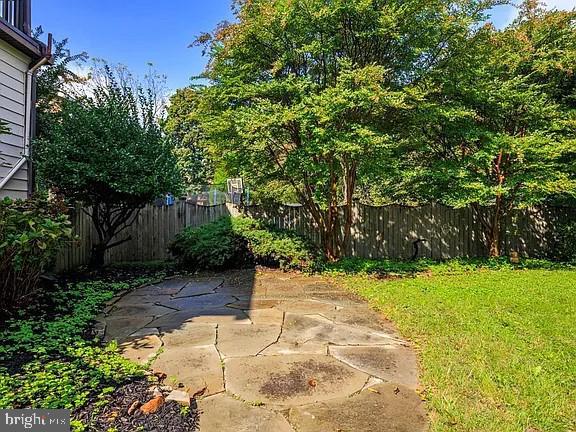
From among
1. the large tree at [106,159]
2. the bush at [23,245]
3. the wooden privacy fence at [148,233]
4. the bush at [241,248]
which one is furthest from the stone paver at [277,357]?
the wooden privacy fence at [148,233]

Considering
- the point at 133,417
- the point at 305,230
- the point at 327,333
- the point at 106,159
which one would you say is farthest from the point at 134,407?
the point at 305,230

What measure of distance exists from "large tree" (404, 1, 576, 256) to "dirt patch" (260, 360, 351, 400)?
5014mm

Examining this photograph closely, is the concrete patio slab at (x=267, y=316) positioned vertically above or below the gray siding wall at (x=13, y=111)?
below

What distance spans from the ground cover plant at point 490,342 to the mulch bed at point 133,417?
A: 133 centimetres

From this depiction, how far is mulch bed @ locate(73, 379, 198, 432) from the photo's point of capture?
1.96m

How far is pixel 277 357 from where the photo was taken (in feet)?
9.83

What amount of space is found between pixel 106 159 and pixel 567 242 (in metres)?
9.85

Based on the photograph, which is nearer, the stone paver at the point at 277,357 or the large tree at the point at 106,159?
the stone paver at the point at 277,357

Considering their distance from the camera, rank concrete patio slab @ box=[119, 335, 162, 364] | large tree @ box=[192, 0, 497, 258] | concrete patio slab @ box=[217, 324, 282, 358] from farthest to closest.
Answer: large tree @ box=[192, 0, 497, 258], concrete patio slab @ box=[217, 324, 282, 358], concrete patio slab @ box=[119, 335, 162, 364]

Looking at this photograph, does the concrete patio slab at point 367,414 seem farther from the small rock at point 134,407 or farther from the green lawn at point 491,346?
the small rock at point 134,407

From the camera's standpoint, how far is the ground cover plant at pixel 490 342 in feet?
7.25

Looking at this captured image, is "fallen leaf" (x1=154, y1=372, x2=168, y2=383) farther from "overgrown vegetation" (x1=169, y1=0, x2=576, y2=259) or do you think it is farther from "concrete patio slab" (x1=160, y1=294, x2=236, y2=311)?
"overgrown vegetation" (x1=169, y1=0, x2=576, y2=259)

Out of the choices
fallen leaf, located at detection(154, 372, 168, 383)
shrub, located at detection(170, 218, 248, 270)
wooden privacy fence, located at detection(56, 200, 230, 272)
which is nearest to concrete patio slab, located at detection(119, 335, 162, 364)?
fallen leaf, located at detection(154, 372, 168, 383)

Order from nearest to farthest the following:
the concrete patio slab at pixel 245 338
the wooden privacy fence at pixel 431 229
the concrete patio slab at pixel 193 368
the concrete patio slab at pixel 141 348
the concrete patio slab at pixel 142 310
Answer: the concrete patio slab at pixel 193 368, the concrete patio slab at pixel 141 348, the concrete patio slab at pixel 245 338, the concrete patio slab at pixel 142 310, the wooden privacy fence at pixel 431 229
